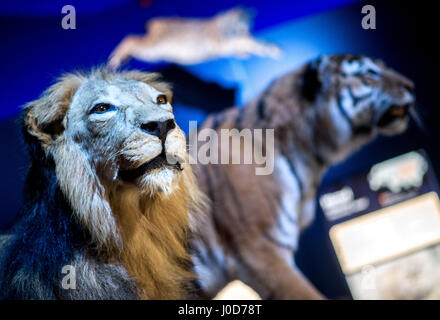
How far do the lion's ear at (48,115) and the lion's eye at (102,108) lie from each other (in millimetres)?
84

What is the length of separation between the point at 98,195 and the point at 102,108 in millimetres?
203

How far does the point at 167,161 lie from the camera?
0.92m

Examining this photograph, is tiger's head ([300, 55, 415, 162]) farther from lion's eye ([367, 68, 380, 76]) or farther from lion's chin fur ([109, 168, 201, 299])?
lion's chin fur ([109, 168, 201, 299])

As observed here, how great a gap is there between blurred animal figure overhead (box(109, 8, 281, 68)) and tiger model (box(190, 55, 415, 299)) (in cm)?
25

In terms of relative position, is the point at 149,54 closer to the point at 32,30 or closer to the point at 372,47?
the point at 32,30

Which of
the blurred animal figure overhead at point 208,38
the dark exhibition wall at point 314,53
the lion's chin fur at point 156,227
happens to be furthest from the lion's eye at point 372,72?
the lion's chin fur at point 156,227

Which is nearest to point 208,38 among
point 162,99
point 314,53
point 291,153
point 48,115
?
point 314,53

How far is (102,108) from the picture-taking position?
0.96 meters

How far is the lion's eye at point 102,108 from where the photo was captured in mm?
956

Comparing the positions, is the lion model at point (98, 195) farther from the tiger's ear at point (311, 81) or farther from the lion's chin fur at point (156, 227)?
the tiger's ear at point (311, 81)

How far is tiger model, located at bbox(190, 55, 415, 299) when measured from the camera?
1550mm

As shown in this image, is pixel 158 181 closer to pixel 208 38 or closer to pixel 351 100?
pixel 351 100

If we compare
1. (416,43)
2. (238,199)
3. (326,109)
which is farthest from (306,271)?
(416,43)

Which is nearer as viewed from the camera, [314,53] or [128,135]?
[128,135]
